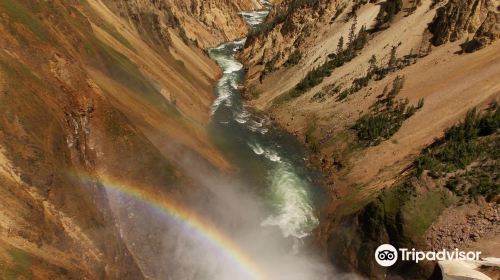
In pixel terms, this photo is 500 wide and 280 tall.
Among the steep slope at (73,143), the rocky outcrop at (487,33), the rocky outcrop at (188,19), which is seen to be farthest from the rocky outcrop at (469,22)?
the rocky outcrop at (188,19)

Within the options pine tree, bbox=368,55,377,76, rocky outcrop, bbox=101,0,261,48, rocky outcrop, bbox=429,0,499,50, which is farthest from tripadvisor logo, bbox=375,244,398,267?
rocky outcrop, bbox=101,0,261,48

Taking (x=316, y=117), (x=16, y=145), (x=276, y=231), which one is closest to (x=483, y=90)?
(x=316, y=117)

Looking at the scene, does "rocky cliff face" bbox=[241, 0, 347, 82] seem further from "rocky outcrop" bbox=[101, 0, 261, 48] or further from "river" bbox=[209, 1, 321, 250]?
"rocky outcrop" bbox=[101, 0, 261, 48]

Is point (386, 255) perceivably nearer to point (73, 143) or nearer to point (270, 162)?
point (270, 162)

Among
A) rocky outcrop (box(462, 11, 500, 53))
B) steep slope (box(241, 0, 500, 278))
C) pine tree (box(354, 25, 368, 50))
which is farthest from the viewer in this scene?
pine tree (box(354, 25, 368, 50))

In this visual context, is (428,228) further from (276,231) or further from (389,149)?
(389,149)

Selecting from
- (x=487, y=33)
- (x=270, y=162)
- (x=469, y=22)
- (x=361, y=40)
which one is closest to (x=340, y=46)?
(x=361, y=40)
